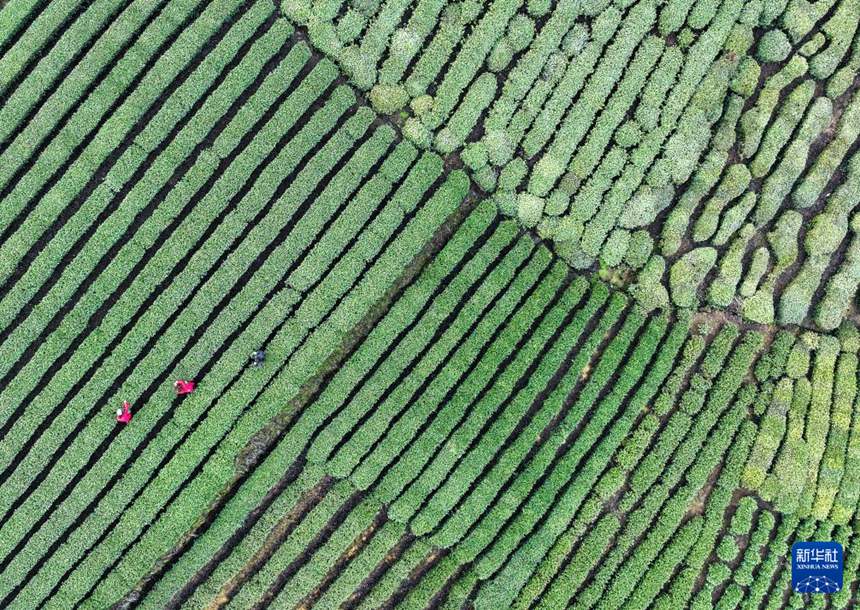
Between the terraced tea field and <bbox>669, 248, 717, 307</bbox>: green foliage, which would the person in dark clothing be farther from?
<bbox>669, 248, 717, 307</bbox>: green foliage

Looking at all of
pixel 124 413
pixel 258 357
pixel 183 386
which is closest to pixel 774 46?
pixel 258 357

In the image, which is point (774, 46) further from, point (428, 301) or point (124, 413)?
point (124, 413)

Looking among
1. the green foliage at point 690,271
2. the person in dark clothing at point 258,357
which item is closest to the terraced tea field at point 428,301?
the green foliage at point 690,271

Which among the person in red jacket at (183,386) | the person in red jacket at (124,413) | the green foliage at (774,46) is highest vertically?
the green foliage at (774,46)

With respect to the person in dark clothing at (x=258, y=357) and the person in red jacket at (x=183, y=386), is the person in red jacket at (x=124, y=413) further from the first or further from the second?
the person in dark clothing at (x=258, y=357)

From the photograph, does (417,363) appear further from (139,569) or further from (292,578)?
(139,569)

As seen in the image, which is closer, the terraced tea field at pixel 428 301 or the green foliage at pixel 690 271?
the terraced tea field at pixel 428 301
